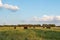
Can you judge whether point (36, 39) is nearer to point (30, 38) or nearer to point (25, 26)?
point (30, 38)

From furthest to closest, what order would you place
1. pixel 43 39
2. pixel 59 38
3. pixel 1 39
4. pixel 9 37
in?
1. pixel 59 38
2. pixel 43 39
3. pixel 9 37
4. pixel 1 39

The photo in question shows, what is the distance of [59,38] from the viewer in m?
26.8

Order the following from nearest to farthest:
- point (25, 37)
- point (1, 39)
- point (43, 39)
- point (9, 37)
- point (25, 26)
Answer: point (1, 39)
point (9, 37)
point (25, 37)
point (43, 39)
point (25, 26)

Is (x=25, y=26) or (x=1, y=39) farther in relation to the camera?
(x=25, y=26)

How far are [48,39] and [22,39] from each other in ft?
16.9

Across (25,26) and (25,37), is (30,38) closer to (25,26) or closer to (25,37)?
(25,37)

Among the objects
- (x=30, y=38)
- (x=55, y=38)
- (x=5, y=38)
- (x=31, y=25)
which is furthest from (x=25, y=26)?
(x=5, y=38)

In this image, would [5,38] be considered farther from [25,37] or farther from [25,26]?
[25,26]

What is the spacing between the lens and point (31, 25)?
40250 millimetres

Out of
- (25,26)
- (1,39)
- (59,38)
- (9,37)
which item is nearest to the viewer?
(1,39)

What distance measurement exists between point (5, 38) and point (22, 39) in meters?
2.05

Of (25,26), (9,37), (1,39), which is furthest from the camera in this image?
(25,26)

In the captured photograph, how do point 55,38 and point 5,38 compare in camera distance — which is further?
point 55,38

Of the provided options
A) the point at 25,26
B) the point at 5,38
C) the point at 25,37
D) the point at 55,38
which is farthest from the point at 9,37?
the point at 25,26
